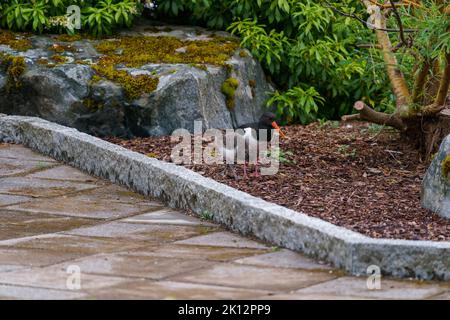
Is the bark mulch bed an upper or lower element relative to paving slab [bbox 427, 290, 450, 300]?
upper

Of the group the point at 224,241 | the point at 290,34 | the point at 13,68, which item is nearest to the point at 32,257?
the point at 224,241

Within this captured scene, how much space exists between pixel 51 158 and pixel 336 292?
4.35 m

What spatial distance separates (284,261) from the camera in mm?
5781

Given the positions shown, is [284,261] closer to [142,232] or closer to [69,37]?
[142,232]

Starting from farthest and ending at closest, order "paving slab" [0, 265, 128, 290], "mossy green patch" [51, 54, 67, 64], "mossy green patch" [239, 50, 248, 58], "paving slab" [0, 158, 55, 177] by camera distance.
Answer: "mossy green patch" [239, 50, 248, 58], "mossy green patch" [51, 54, 67, 64], "paving slab" [0, 158, 55, 177], "paving slab" [0, 265, 128, 290]

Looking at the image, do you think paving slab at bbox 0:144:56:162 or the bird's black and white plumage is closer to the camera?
the bird's black and white plumage

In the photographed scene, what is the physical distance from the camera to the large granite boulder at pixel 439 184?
633cm

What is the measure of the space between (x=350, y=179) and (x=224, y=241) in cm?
163

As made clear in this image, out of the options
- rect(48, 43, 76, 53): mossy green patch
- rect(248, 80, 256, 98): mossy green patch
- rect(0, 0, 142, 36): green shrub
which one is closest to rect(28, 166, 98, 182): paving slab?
rect(48, 43, 76, 53): mossy green patch

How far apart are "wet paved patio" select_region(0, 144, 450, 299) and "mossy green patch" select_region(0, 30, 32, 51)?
2298 mm

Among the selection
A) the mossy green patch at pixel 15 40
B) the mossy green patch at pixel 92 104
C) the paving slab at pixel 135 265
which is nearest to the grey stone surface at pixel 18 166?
the mossy green patch at pixel 92 104

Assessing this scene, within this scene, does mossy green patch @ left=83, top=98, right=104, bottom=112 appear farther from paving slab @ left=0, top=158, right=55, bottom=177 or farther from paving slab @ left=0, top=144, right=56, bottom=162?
paving slab @ left=0, top=158, right=55, bottom=177

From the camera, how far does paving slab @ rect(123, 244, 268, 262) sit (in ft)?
19.2
